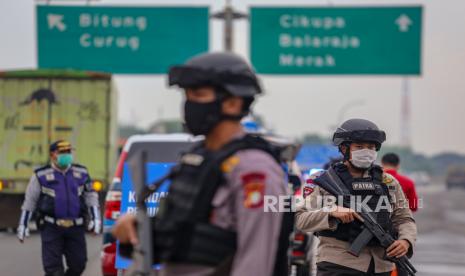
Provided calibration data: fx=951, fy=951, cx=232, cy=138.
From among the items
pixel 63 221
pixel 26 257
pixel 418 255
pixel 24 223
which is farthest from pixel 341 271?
pixel 418 255

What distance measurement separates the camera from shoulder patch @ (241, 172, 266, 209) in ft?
11.0

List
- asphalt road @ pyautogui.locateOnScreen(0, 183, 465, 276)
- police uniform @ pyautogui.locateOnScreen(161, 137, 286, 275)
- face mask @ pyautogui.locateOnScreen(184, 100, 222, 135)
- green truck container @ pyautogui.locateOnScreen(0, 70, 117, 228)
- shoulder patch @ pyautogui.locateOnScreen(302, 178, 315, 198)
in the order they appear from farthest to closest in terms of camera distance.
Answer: green truck container @ pyautogui.locateOnScreen(0, 70, 117, 228)
asphalt road @ pyautogui.locateOnScreen(0, 183, 465, 276)
shoulder patch @ pyautogui.locateOnScreen(302, 178, 315, 198)
face mask @ pyautogui.locateOnScreen(184, 100, 222, 135)
police uniform @ pyautogui.locateOnScreen(161, 137, 286, 275)

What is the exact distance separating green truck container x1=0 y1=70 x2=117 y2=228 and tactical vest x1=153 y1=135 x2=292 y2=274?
600 inches

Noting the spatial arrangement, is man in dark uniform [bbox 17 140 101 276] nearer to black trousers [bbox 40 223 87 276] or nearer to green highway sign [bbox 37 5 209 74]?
black trousers [bbox 40 223 87 276]

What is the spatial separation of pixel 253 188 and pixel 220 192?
0.13 meters

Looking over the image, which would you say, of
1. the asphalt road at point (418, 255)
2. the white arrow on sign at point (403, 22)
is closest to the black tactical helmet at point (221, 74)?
the asphalt road at point (418, 255)

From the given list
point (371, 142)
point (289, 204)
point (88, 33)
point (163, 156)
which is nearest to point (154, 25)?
point (88, 33)

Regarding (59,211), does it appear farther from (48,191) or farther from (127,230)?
(127,230)

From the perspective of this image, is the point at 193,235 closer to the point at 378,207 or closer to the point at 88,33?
the point at 378,207

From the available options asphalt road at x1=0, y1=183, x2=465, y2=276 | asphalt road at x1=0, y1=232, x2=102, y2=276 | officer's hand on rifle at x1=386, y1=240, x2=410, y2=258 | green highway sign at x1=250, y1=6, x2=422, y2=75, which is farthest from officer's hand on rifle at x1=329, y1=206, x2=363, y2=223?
green highway sign at x1=250, y1=6, x2=422, y2=75

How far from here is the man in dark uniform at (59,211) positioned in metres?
9.23

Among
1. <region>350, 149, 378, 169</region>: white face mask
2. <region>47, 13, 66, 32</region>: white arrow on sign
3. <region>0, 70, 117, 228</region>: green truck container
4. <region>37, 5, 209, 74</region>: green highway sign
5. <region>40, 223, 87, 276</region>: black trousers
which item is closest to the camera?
<region>350, 149, 378, 169</region>: white face mask

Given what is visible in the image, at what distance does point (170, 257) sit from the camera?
11.4 feet

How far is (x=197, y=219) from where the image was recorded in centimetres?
342
